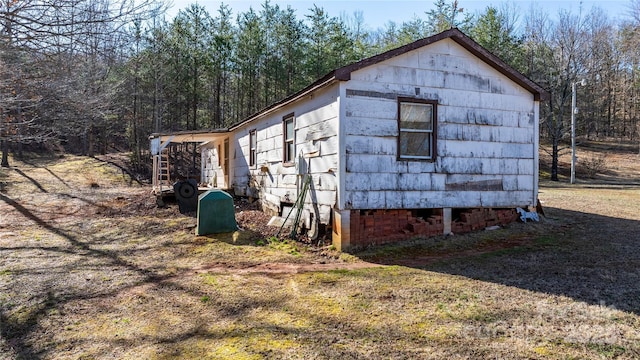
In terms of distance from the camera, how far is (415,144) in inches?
305

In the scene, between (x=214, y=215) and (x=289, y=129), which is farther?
(x=289, y=129)

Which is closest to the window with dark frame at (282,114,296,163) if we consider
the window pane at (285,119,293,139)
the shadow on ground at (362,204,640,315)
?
the window pane at (285,119,293,139)

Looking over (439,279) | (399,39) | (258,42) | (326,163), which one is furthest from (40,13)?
(399,39)

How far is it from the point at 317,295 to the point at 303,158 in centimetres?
412

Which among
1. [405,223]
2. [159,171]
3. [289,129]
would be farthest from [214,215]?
[159,171]

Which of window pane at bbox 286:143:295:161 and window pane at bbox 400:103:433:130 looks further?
window pane at bbox 286:143:295:161

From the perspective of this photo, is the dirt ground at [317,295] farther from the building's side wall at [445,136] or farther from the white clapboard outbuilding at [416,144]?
the building's side wall at [445,136]

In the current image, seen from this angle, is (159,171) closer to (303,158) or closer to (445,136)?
(303,158)

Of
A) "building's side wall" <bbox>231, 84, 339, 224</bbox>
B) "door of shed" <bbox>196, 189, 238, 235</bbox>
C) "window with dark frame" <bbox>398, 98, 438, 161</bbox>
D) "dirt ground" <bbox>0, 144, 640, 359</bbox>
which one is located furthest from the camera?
"door of shed" <bbox>196, 189, 238, 235</bbox>

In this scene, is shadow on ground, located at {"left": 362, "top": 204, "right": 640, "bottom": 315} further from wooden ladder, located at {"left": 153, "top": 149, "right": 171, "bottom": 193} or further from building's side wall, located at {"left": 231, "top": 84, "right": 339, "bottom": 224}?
wooden ladder, located at {"left": 153, "top": 149, "right": 171, "bottom": 193}

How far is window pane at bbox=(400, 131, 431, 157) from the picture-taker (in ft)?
25.1

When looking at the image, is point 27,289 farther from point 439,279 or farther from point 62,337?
point 439,279

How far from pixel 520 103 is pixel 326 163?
4.58 meters

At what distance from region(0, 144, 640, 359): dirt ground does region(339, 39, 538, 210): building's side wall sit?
938mm
